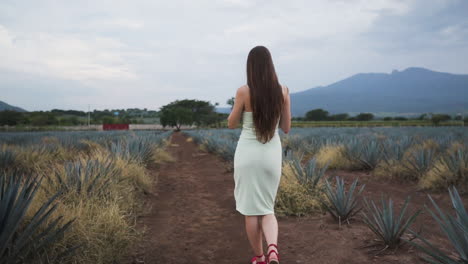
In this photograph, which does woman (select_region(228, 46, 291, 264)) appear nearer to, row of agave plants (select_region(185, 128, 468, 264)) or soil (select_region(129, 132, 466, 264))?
soil (select_region(129, 132, 466, 264))

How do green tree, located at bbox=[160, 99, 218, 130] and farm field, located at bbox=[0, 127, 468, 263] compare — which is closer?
farm field, located at bbox=[0, 127, 468, 263]

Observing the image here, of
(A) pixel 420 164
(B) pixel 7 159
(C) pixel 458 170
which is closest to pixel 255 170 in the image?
(C) pixel 458 170

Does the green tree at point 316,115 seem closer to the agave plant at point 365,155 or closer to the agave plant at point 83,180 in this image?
the agave plant at point 365,155

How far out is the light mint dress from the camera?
99.3 inches

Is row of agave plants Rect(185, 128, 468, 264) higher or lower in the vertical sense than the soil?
higher

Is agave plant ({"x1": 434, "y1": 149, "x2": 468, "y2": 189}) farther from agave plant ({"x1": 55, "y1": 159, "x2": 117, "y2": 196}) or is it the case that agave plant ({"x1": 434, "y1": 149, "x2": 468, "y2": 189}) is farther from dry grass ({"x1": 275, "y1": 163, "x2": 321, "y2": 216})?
agave plant ({"x1": 55, "y1": 159, "x2": 117, "y2": 196})

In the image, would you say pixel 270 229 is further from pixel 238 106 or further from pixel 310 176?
pixel 310 176

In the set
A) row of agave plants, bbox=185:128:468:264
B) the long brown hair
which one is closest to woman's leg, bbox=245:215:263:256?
the long brown hair

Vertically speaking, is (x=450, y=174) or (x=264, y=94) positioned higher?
(x=264, y=94)

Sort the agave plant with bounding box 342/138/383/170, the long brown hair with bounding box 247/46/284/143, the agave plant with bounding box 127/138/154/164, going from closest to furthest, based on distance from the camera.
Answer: the long brown hair with bounding box 247/46/284/143
the agave plant with bounding box 127/138/154/164
the agave plant with bounding box 342/138/383/170

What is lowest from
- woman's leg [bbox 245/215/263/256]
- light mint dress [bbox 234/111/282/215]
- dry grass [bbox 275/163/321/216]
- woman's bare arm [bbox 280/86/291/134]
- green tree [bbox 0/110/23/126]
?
dry grass [bbox 275/163/321/216]

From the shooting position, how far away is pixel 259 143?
2.53 metres

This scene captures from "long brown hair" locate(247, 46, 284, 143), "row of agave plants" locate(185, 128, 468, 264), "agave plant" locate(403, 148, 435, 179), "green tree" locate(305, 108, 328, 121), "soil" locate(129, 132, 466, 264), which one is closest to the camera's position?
"row of agave plants" locate(185, 128, 468, 264)

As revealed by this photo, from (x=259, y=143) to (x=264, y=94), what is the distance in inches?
14.9
